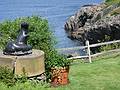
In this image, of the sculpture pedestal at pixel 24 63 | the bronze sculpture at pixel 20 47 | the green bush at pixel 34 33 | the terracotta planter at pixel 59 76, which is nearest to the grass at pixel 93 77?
the terracotta planter at pixel 59 76

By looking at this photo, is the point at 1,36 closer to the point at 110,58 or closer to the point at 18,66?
the point at 18,66

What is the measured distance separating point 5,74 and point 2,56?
3.31ft

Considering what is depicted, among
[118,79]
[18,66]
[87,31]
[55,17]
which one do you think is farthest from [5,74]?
[55,17]

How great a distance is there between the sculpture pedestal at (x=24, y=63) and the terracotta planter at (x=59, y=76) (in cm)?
74

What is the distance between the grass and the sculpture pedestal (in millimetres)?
721

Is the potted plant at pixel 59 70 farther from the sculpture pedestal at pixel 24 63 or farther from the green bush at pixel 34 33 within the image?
the green bush at pixel 34 33

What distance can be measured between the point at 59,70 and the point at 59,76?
0.77 feet

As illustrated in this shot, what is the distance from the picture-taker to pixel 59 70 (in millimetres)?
16359

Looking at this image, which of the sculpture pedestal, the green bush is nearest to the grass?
the sculpture pedestal

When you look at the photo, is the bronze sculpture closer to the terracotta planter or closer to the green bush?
the terracotta planter

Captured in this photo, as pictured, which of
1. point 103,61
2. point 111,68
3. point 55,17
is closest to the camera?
point 111,68

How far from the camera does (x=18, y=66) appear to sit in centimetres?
1552

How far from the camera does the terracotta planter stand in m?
16.4

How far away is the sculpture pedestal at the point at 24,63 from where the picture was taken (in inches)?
611
